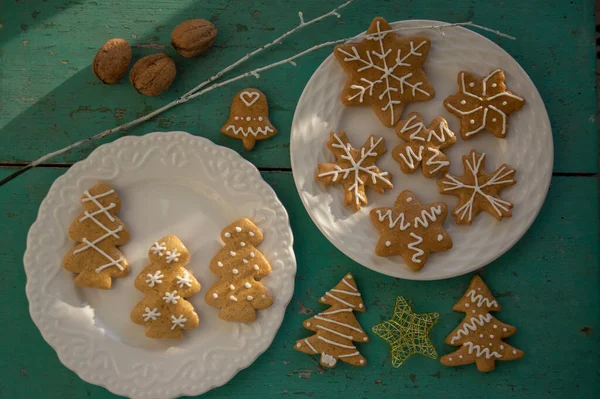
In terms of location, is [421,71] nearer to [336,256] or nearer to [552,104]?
[552,104]

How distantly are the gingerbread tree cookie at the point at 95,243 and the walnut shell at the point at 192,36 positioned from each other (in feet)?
1.25

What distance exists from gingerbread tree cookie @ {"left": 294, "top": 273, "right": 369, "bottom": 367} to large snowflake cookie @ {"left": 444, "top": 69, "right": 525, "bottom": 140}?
486 millimetres

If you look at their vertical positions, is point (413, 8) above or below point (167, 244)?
above

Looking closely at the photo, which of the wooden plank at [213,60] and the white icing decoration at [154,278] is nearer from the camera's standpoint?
the white icing decoration at [154,278]

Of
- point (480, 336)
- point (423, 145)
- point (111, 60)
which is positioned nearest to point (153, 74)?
point (111, 60)

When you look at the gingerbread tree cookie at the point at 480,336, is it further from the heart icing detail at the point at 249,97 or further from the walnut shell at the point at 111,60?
the walnut shell at the point at 111,60

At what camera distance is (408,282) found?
1.46 metres

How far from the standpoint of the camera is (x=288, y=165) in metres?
1.47

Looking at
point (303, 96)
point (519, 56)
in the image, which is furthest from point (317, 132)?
point (519, 56)

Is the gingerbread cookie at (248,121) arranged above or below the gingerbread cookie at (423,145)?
above

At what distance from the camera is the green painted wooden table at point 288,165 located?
1.44m

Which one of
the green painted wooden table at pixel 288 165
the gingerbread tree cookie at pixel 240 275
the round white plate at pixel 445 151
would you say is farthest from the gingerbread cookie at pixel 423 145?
the gingerbread tree cookie at pixel 240 275

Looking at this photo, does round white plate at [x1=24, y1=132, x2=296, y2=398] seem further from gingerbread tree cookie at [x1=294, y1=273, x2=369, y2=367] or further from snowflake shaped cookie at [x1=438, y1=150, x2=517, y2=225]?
snowflake shaped cookie at [x1=438, y1=150, x2=517, y2=225]

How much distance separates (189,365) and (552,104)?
110cm
